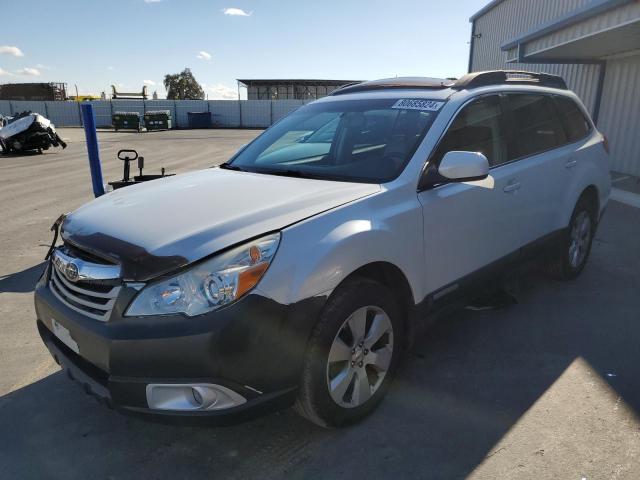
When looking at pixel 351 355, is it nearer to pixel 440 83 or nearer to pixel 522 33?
pixel 440 83

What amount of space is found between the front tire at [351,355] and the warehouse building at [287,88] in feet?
181

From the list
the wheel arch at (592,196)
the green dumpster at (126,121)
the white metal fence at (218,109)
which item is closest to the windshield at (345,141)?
the wheel arch at (592,196)

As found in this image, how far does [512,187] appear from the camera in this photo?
3.60m

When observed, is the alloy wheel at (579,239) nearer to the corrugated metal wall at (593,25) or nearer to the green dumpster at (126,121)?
the corrugated metal wall at (593,25)

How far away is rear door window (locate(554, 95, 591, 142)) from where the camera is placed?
4461 mm

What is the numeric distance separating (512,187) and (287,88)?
58.9m

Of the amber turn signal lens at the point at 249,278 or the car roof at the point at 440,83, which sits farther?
the car roof at the point at 440,83

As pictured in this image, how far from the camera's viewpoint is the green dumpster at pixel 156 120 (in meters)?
37.8

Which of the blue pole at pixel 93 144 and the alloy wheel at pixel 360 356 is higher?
the blue pole at pixel 93 144

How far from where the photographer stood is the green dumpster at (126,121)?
3634 cm

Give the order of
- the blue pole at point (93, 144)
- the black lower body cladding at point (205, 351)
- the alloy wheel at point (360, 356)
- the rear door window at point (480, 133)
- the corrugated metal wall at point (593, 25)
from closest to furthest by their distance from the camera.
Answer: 1. the black lower body cladding at point (205, 351)
2. the alloy wheel at point (360, 356)
3. the rear door window at point (480, 133)
4. the blue pole at point (93, 144)
5. the corrugated metal wall at point (593, 25)

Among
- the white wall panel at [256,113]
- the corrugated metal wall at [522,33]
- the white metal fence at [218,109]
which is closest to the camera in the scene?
the corrugated metal wall at [522,33]

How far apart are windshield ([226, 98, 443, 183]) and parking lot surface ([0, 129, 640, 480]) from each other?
1355mm

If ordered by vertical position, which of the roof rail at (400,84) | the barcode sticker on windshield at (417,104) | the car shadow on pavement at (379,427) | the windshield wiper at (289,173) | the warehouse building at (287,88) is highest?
the warehouse building at (287,88)
